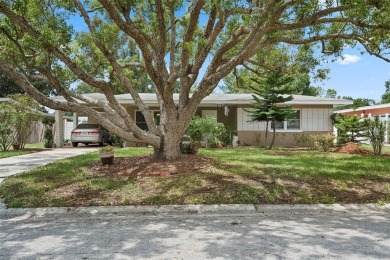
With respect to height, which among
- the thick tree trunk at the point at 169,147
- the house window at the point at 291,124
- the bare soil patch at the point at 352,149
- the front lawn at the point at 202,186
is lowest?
the front lawn at the point at 202,186

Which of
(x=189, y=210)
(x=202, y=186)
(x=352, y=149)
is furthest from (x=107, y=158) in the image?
(x=352, y=149)

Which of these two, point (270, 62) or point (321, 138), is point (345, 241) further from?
point (321, 138)

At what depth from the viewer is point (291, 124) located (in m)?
19.3

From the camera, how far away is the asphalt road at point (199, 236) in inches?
150

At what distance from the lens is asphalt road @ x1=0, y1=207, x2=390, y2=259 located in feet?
12.5

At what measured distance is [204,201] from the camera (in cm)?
605

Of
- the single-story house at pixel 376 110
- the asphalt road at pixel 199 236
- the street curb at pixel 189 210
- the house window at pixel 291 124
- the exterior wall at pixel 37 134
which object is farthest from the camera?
the exterior wall at pixel 37 134

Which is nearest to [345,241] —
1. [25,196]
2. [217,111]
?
[25,196]

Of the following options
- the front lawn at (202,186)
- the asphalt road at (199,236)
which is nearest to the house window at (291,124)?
the front lawn at (202,186)

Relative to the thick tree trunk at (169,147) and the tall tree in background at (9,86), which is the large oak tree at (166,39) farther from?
the tall tree in background at (9,86)

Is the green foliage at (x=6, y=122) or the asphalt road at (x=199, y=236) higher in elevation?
the green foliage at (x=6, y=122)

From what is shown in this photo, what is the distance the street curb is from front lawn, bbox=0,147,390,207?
0.22 m

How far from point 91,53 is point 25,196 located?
27.8 ft

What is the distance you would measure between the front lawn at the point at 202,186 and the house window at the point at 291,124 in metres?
10.3
